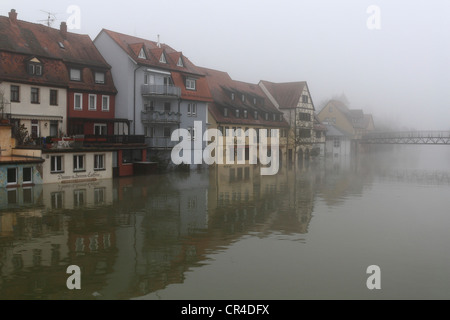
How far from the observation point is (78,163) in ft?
112

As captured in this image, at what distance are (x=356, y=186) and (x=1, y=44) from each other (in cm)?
2844

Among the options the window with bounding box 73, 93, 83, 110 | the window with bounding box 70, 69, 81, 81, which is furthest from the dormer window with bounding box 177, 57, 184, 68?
the window with bounding box 73, 93, 83, 110

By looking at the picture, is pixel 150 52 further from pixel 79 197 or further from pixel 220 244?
pixel 220 244

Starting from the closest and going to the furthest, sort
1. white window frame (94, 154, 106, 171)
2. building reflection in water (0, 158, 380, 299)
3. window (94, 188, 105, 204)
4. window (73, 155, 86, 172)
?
building reflection in water (0, 158, 380, 299) < window (94, 188, 105, 204) < window (73, 155, 86, 172) < white window frame (94, 154, 106, 171)

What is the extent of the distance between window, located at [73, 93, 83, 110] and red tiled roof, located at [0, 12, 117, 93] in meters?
0.70

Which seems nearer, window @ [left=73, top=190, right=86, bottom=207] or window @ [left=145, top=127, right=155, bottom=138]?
window @ [left=73, top=190, right=86, bottom=207]

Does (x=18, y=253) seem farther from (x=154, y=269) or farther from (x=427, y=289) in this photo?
(x=427, y=289)

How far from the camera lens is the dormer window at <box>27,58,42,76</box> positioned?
35.6m

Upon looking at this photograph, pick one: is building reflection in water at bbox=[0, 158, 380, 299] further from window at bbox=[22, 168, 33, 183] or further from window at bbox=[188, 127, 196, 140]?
window at bbox=[188, 127, 196, 140]

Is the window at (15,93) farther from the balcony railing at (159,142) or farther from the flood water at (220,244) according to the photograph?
the balcony railing at (159,142)

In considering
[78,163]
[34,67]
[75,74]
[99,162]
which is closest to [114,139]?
[99,162]
